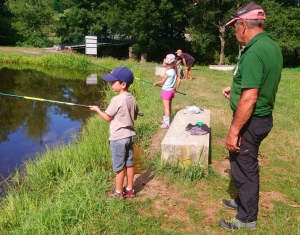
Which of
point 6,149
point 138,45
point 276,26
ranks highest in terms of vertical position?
point 276,26

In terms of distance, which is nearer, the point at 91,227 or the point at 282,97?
the point at 91,227

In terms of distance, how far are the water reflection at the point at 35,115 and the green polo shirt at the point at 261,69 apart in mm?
4366

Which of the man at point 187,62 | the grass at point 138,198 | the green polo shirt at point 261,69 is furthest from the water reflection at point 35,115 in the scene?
the green polo shirt at point 261,69

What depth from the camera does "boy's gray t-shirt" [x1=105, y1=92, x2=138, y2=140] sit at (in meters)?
3.57

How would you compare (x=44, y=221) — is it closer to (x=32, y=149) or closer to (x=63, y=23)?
(x=32, y=149)

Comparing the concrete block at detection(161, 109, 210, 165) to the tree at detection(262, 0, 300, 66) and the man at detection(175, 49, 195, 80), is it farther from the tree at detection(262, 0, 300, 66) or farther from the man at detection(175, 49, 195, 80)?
the tree at detection(262, 0, 300, 66)

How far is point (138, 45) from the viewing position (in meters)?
27.9

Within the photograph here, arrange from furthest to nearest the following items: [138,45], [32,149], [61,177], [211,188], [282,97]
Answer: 1. [138,45]
2. [282,97]
3. [32,149]
4. [61,177]
5. [211,188]

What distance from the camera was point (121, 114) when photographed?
3.60 meters

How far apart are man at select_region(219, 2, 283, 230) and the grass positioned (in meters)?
0.48

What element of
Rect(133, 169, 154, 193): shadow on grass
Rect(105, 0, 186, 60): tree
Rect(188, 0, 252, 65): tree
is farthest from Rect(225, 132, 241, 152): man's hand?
Rect(105, 0, 186, 60): tree

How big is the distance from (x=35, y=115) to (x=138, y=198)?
→ 21.1ft

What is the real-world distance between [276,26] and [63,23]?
22.9 metres

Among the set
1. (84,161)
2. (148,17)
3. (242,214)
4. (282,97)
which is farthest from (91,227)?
(148,17)
